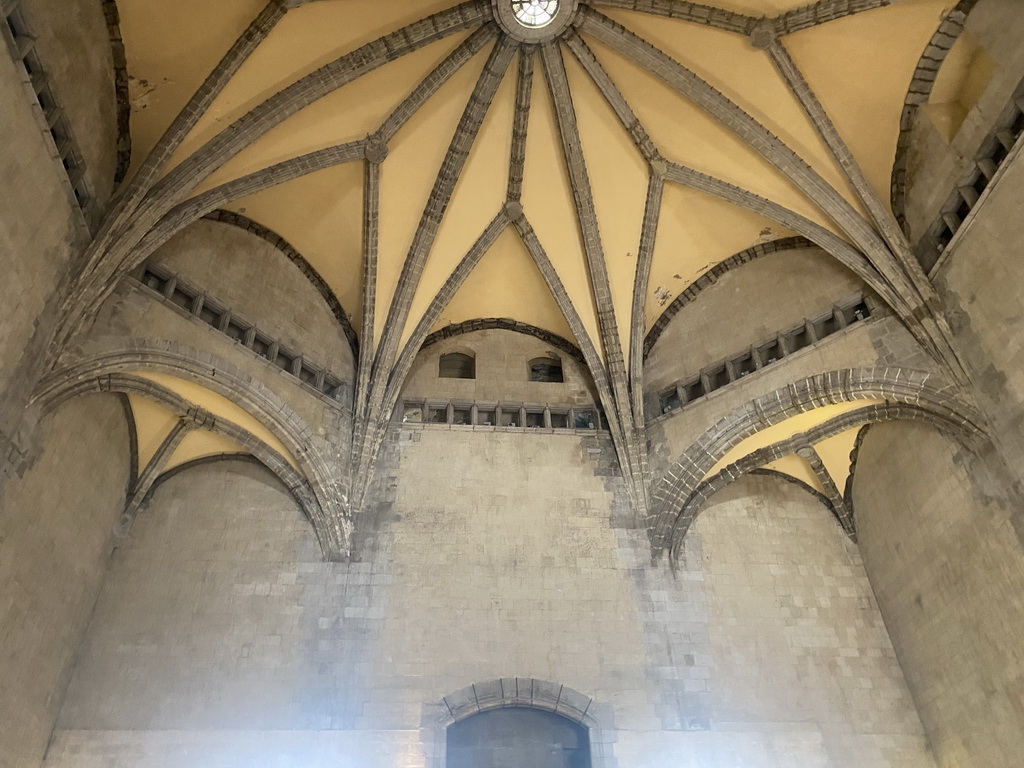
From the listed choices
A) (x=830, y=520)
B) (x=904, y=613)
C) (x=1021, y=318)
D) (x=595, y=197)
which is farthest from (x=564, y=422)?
(x=1021, y=318)

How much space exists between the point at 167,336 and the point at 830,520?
10.1m

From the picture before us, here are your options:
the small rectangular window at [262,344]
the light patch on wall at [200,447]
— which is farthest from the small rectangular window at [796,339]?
the light patch on wall at [200,447]

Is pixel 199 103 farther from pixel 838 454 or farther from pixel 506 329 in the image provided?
pixel 838 454

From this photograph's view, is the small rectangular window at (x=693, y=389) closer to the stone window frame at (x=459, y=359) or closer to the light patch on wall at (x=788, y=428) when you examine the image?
the light patch on wall at (x=788, y=428)

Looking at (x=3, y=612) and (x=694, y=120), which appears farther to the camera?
(x=694, y=120)

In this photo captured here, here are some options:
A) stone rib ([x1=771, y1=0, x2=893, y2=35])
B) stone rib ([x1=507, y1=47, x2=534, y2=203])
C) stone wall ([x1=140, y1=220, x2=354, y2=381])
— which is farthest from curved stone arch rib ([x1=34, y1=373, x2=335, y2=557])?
stone rib ([x1=771, y1=0, x2=893, y2=35])

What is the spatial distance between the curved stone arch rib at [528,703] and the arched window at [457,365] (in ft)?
17.7

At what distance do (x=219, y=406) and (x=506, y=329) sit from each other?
5266 millimetres

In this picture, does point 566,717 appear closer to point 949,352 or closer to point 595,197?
point 949,352

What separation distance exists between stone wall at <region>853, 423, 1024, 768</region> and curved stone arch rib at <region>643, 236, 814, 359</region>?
3.20m

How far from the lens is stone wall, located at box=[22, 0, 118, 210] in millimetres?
7566

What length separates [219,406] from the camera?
10430 millimetres

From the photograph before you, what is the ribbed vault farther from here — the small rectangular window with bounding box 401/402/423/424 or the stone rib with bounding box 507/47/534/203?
the small rectangular window with bounding box 401/402/423/424

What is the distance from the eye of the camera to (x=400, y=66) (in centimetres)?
1036
